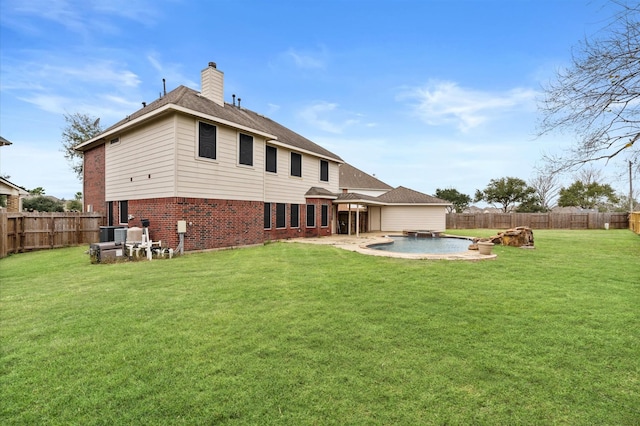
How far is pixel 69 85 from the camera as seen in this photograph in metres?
14.5

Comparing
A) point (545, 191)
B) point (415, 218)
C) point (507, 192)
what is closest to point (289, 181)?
→ point (415, 218)

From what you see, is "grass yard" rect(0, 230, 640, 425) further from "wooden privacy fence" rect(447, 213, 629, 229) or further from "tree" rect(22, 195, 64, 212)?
"tree" rect(22, 195, 64, 212)

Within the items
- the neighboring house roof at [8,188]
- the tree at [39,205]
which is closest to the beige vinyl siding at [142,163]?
the neighboring house roof at [8,188]

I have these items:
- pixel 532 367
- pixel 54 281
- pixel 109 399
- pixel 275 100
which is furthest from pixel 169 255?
pixel 275 100

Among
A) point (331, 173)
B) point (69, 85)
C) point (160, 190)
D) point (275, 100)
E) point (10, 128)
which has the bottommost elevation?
point (160, 190)

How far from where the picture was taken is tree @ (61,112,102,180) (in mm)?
26737

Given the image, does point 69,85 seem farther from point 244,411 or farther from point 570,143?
point 570,143

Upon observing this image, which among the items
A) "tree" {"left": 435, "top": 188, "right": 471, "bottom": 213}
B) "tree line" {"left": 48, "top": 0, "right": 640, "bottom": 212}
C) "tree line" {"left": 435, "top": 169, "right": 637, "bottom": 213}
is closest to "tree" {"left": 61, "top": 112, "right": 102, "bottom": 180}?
"tree line" {"left": 48, "top": 0, "right": 640, "bottom": 212}

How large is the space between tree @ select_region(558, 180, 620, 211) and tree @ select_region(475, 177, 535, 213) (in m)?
5.15

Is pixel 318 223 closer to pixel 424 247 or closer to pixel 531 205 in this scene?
pixel 424 247

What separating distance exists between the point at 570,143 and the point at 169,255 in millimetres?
11013

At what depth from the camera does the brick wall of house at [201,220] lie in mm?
10211

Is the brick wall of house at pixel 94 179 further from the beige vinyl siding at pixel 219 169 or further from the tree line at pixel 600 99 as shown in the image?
the tree line at pixel 600 99

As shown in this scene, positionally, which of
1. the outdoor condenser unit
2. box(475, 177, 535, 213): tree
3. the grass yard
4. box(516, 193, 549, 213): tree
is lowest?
the grass yard
